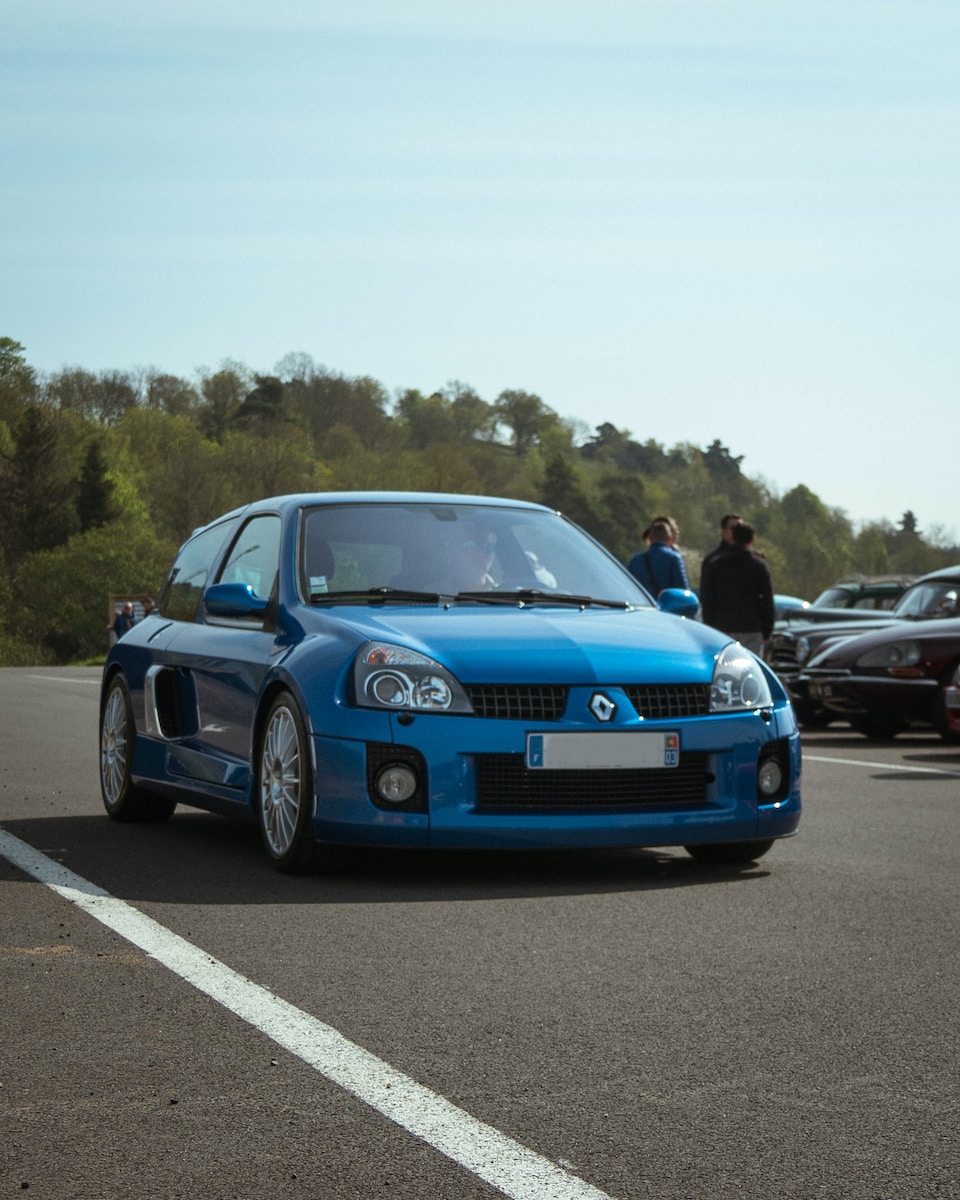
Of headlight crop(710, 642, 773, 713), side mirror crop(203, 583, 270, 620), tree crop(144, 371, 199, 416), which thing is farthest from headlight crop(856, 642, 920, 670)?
tree crop(144, 371, 199, 416)

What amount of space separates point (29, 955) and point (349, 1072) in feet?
5.54

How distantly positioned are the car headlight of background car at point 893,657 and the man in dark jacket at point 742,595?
0.88m

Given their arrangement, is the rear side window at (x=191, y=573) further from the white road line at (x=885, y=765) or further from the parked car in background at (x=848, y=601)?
the parked car in background at (x=848, y=601)

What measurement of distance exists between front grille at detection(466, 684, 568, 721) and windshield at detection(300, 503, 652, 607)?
94 cm

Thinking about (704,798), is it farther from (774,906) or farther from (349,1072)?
(349,1072)

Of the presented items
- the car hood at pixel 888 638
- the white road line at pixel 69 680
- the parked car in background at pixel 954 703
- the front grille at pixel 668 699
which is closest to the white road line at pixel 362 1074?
the front grille at pixel 668 699

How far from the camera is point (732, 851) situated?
766cm

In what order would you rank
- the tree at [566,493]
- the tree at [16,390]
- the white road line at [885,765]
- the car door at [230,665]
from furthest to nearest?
1. the tree at [566,493]
2. the tree at [16,390]
3. the white road line at [885,765]
4. the car door at [230,665]

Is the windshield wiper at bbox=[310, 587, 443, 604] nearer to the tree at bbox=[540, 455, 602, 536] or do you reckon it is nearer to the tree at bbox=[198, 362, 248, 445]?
the tree at bbox=[198, 362, 248, 445]

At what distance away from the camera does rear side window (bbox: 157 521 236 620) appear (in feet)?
29.5

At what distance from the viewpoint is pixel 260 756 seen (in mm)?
7531

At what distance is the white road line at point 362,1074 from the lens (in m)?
3.39

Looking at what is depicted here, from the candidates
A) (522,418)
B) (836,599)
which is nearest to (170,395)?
(522,418)

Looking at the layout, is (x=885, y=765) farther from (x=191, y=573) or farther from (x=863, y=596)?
(x=863, y=596)
